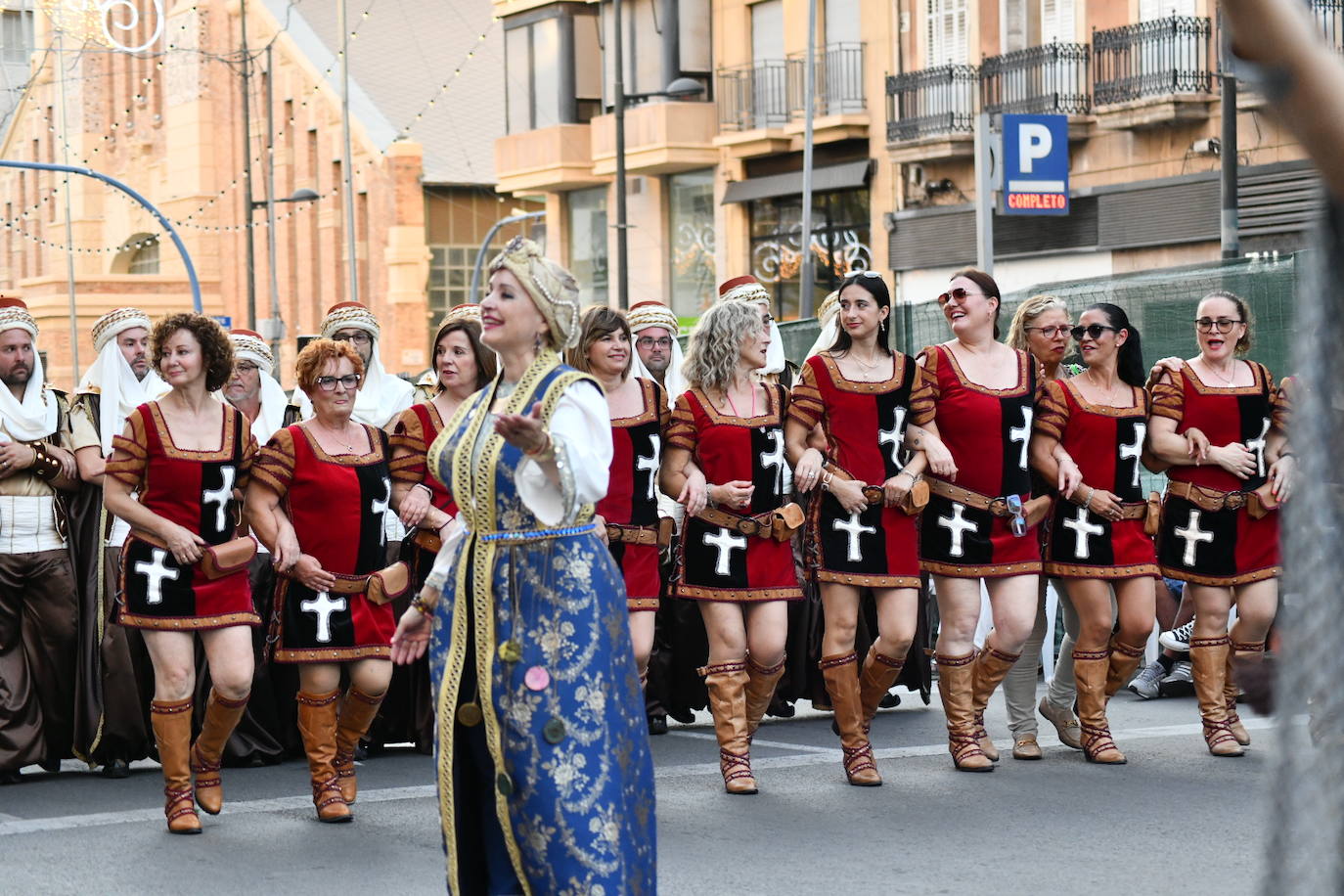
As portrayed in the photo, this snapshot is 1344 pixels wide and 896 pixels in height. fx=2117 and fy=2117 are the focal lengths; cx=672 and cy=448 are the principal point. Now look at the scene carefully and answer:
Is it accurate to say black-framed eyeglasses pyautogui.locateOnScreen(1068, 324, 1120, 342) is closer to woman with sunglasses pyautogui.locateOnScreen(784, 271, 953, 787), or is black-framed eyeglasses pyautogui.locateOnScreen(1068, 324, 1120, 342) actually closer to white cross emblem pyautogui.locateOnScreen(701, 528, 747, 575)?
woman with sunglasses pyautogui.locateOnScreen(784, 271, 953, 787)

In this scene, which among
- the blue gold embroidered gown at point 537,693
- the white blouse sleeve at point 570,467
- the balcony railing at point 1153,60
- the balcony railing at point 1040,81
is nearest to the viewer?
the blue gold embroidered gown at point 537,693

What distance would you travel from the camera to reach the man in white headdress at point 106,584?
8.97 m

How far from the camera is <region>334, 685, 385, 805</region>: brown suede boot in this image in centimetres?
783

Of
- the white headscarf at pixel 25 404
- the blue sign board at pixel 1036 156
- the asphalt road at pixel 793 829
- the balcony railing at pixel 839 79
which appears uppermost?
the balcony railing at pixel 839 79

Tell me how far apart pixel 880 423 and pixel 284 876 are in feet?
9.87

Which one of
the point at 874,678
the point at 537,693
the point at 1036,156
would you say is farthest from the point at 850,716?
the point at 1036,156

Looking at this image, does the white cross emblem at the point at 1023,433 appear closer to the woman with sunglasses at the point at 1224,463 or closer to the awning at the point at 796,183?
the woman with sunglasses at the point at 1224,463

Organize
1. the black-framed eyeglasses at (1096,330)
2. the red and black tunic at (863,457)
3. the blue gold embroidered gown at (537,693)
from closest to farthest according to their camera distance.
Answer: the blue gold embroidered gown at (537,693), the red and black tunic at (863,457), the black-framed eyeglasses at (1096,330)

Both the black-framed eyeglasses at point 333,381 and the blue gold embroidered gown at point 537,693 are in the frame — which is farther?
the black-framed eyeglasses at point 333,381

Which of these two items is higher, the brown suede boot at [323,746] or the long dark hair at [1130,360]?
the long dark hair at [1130,360]

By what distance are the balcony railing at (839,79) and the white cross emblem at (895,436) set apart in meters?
27.3

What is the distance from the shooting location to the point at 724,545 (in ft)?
26.9

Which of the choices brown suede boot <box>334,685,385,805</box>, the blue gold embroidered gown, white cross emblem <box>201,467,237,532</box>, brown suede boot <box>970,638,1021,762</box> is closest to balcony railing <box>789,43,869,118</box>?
brown suede boot <box>970,638,1021,762</box>

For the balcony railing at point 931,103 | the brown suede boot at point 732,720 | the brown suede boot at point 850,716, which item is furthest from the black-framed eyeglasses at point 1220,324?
the balcony railing at point 931,103
